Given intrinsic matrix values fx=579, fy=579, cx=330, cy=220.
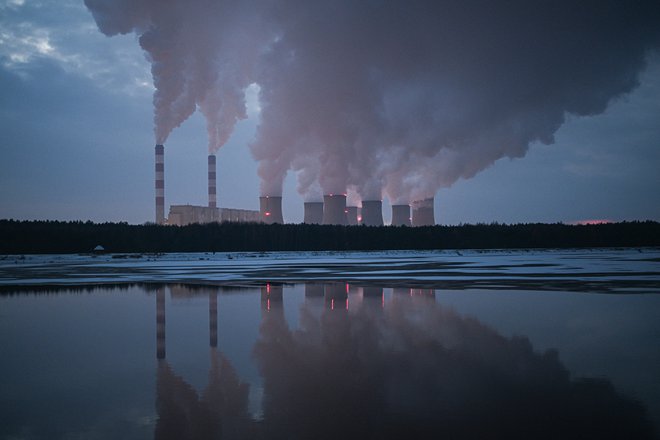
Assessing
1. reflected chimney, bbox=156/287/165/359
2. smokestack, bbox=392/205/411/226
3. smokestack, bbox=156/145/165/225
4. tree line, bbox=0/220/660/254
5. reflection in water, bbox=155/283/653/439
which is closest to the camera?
reflection in water, bbox=155/283/653/439

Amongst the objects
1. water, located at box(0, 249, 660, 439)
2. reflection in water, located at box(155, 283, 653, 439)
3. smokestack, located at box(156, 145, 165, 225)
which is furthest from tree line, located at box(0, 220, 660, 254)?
reflection in water, located at box(155, 283, 653, 439)

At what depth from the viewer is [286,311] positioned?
416 inches

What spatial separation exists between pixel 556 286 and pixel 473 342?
847cm

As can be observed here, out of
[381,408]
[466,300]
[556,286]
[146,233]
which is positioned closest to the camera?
[381,408]

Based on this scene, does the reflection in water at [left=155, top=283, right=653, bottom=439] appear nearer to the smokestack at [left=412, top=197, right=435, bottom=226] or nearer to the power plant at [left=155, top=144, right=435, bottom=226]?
the power plant at [left=155, top=144, right=435, bottom=226]

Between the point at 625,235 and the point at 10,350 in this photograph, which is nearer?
the point at 10,350

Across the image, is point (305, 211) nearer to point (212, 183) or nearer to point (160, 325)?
point (212, 183)

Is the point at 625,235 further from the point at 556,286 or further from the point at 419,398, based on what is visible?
the point at 419,398

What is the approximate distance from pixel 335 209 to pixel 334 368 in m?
54.8

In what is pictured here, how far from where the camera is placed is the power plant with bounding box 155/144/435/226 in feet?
201

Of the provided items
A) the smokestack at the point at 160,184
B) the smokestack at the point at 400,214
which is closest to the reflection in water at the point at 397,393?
the smokestack at the point at 400,214

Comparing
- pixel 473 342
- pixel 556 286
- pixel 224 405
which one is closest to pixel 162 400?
pixel 224 405

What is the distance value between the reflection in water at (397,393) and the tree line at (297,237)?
37.8 m

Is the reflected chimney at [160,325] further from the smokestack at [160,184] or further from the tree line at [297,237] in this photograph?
the smokestack at [160,184]
